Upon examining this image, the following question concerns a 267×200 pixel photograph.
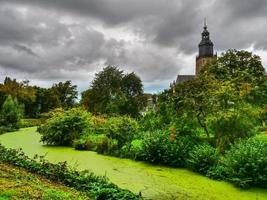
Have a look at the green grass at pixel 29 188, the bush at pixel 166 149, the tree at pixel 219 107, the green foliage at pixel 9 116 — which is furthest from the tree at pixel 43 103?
the green grass at pixel 29 188

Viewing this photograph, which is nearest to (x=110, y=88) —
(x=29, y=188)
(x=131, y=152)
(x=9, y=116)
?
(x=9, y=116)

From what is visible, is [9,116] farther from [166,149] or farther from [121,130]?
[166,149]

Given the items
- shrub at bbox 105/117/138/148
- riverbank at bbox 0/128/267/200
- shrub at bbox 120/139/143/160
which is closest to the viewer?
riverbank at bbox 0/128/267/200

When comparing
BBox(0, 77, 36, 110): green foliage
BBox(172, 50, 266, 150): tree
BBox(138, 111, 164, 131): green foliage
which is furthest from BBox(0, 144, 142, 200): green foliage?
BBox(0, 77, 36, 110): green foliage

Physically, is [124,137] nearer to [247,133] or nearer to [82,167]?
[82,167]

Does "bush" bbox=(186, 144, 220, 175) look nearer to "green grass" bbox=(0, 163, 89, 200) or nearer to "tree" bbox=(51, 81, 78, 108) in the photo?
"green grass" bbox=(0, 163, 89, 200)

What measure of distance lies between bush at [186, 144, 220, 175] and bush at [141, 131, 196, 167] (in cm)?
95

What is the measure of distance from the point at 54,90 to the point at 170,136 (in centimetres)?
5293

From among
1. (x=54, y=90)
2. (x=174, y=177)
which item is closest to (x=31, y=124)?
(x=54, y=90)

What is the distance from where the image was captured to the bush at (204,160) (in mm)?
14133

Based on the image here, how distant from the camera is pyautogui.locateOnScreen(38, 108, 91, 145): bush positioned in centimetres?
2409

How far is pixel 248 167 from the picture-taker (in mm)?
12211

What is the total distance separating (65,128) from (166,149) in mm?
10114

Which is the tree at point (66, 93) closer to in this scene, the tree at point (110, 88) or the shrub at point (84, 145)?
the tree at point (110, 88)
